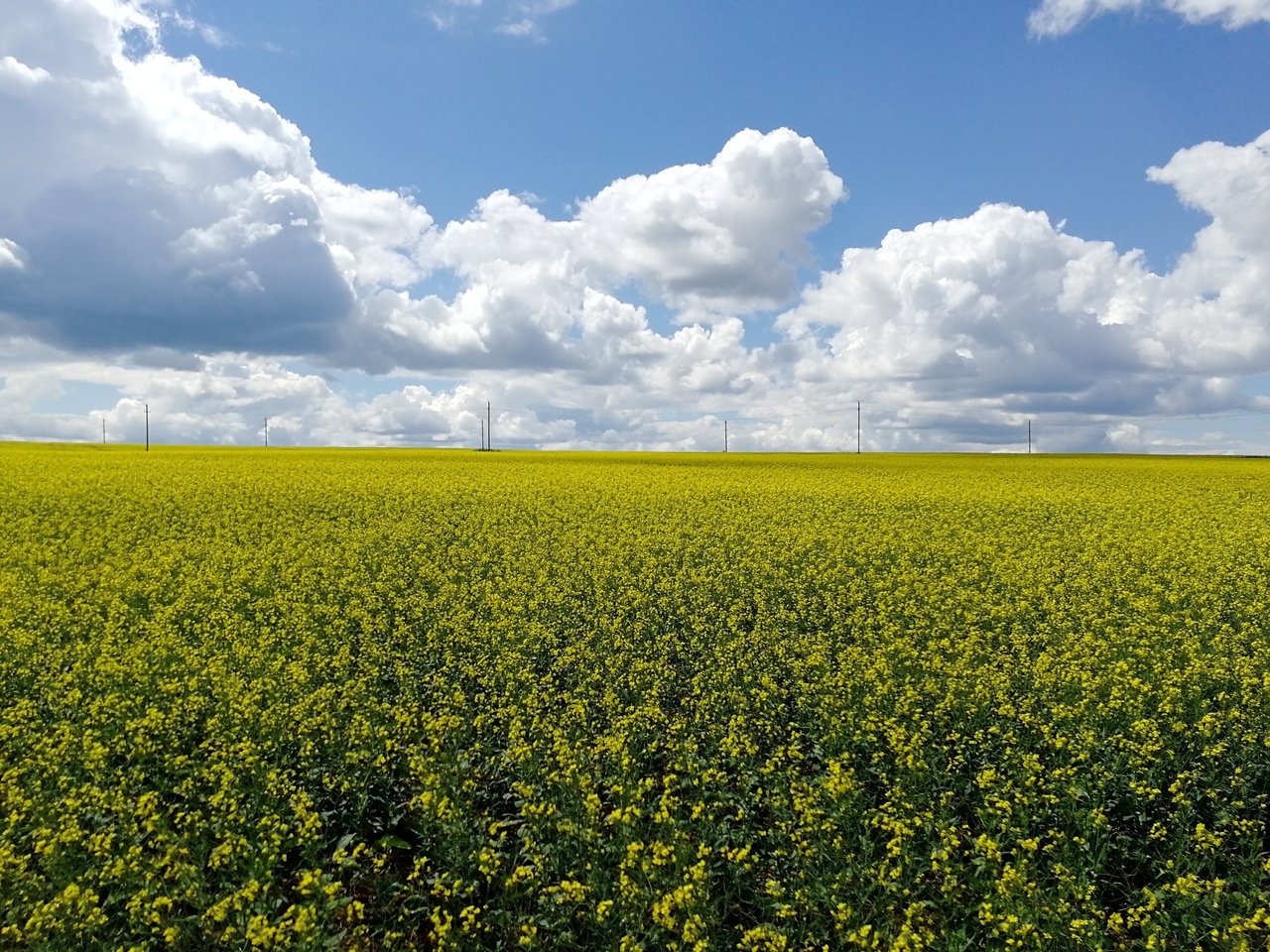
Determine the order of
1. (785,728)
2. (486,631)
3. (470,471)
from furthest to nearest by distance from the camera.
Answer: (470,471)
(486,631)
(785,728)

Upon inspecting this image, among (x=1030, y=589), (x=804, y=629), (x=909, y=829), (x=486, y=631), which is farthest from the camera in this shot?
(x=1030, y=589)

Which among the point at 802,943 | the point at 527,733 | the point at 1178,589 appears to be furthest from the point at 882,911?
the point at 1178,589

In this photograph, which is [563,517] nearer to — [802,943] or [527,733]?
[527,733]

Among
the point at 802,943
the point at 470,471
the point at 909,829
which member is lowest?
the point at 802,943

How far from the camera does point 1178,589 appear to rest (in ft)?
54.1

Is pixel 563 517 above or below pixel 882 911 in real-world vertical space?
above

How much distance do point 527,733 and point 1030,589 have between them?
39.9 feet

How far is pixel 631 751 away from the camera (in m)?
9.20

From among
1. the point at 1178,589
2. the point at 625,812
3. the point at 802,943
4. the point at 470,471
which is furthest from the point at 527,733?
the point at 470,471

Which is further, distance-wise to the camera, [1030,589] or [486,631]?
[1030,589]

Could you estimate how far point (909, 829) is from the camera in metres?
7.18

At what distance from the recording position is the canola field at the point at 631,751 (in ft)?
21.3

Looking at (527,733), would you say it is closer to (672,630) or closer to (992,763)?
(672,630)

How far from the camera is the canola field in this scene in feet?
21.3
